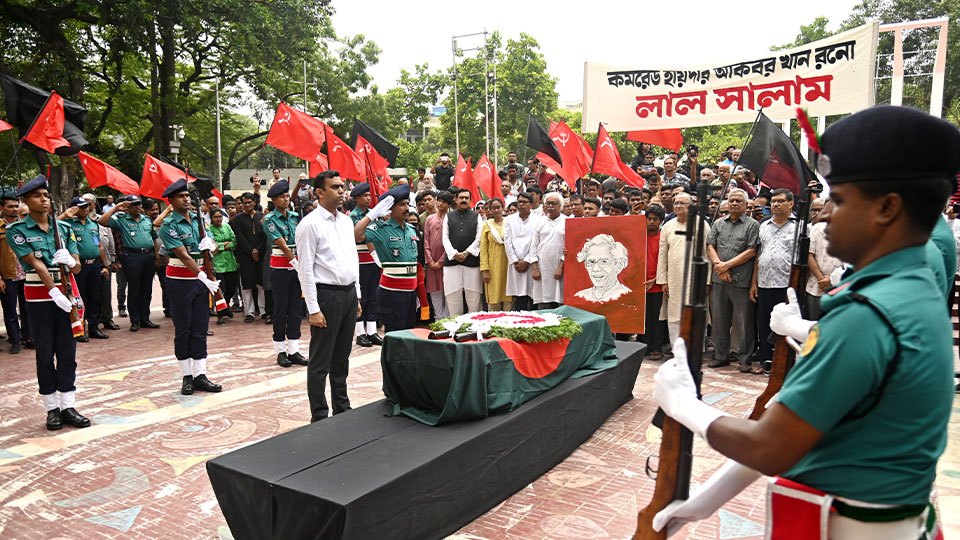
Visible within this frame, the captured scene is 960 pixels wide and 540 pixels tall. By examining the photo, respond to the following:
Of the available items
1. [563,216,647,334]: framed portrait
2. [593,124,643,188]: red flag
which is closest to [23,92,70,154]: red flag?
[563,216,647,334]: framed portrait

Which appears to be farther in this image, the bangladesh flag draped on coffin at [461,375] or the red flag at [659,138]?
the red flag at [659,138]

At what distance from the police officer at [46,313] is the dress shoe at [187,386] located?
113 centimetres

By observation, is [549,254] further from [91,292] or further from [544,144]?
[91,292]

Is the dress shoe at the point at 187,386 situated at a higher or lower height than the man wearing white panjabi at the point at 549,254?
lower

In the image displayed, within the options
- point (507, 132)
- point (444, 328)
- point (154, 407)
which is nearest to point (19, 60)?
point (154, 407)

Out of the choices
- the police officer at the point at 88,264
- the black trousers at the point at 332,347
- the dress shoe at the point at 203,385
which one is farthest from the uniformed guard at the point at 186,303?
the police officer at the point at 88,264

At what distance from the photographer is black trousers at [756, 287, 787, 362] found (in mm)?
7635

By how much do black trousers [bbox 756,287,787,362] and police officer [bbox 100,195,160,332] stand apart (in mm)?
9630

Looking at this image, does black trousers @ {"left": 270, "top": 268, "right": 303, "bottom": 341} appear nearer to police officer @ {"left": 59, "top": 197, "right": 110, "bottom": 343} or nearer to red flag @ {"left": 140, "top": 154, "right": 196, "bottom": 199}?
red flag @ {"left": 140, "top": 154, "right": 196, "bottom": 199}

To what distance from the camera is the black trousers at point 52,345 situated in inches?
230

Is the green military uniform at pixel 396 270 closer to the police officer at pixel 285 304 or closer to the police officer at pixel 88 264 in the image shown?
the police officer at pixel 285 304

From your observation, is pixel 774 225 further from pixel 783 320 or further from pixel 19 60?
pixel 19 60

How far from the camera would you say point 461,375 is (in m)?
4.05

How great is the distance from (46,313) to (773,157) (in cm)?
634
